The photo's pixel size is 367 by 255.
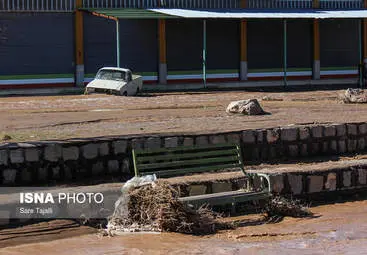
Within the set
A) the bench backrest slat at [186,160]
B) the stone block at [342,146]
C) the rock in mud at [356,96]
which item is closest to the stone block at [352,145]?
the stone block at [342,146]

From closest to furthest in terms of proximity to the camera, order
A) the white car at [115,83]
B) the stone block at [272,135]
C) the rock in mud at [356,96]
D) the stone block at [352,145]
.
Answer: the stone block at [272,135], the stone block at [352,145], the rock in mud at [356,96], the white car at [115,83]

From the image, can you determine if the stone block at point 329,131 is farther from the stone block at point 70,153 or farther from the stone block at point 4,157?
the stone block at point 4,157

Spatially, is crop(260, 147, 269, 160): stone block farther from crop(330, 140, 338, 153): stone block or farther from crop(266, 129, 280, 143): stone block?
crop(330, 140, 338, 153): stone block

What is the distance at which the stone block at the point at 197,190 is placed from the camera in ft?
36.1

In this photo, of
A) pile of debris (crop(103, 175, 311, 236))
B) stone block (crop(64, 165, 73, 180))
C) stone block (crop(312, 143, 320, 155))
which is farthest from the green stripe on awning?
pile of debris (crop(103, 175, 311, 236))

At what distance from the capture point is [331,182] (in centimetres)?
1259

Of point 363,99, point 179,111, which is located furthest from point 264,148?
point 363,99

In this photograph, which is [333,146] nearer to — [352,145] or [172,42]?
[352,145]

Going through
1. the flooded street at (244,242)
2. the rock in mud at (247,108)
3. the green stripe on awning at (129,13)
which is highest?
the green stripe on awning at (129,13)

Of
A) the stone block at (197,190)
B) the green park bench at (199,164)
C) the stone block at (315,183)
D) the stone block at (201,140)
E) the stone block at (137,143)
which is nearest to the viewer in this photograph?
the green park bench at (199,164)

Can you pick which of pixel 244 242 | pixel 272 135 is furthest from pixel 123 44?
pixel 244 242

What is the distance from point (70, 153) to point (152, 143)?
1509 millimetres

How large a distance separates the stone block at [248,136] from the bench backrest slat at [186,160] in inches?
90.5

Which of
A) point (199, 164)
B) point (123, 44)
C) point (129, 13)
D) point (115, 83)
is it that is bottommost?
point (199, 164)
